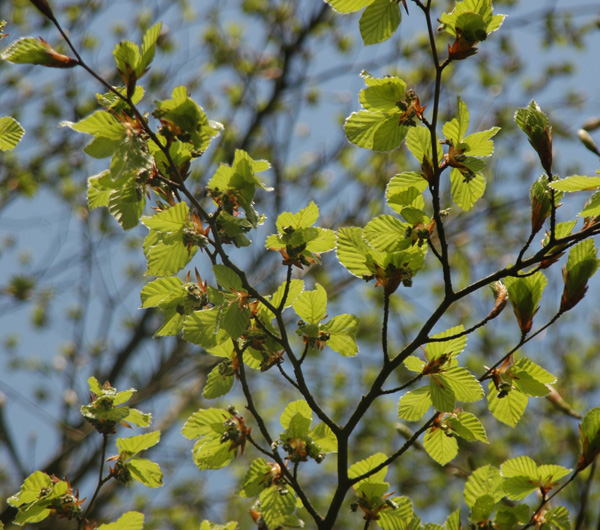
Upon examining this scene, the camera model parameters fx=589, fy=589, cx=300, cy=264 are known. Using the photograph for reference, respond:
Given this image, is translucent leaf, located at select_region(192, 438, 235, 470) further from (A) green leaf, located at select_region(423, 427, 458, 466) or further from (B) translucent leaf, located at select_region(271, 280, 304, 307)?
(A) green leaf, located at select_region(423, 427, 458, 466)

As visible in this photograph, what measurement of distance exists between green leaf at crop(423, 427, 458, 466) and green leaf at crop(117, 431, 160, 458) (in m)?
0.68

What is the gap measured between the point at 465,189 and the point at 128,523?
1186 millimetres

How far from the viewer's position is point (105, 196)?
4.77ft

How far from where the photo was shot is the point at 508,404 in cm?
142

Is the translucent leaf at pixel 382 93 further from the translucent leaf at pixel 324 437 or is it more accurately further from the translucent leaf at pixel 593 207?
the translucent leaf at pixel 324 437

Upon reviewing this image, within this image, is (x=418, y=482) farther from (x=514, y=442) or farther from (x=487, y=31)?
(x=487, y=31)

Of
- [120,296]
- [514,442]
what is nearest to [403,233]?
[120,296]

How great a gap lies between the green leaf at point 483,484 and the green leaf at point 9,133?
1441mm

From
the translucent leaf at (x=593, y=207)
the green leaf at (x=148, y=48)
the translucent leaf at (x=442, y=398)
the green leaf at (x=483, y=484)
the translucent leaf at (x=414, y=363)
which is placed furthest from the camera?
the green leaf at (x=483, y=484)

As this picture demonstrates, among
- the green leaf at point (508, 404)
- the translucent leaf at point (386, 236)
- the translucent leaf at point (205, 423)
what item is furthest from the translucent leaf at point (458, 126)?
the translucent leaf at point (205, 423)

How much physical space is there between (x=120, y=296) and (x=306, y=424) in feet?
13.1

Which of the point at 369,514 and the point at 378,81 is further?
the point at 369,514

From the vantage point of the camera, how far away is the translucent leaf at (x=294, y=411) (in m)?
1.45

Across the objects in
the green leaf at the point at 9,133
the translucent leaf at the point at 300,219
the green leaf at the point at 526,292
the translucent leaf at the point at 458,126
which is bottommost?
the green leaf at the point at 526,292
